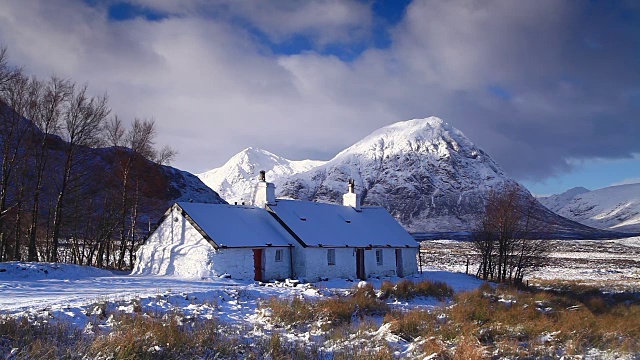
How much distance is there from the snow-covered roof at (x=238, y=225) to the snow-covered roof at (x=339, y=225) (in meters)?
0.93

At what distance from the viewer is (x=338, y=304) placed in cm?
1989

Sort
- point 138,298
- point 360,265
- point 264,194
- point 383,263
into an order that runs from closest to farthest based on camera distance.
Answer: point 138,298 < point 264,194 < point 360,265 < point 383,263

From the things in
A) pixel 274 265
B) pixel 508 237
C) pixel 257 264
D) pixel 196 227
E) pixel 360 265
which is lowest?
pixel 360 265

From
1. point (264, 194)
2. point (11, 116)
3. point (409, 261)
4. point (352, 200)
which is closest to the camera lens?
point (11, 116)

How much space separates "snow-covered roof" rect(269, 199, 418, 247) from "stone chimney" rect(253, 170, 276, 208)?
575 mm

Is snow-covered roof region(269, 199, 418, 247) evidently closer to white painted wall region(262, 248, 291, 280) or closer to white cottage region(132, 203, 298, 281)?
white cottage region(132, 203, 298, 281)

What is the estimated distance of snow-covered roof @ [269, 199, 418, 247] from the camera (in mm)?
34188

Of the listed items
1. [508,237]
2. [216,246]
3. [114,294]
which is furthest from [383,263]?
[114,294]

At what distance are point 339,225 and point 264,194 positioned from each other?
6.17 meters

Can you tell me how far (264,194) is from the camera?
3597cm

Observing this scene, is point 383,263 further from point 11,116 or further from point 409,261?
point 11,116

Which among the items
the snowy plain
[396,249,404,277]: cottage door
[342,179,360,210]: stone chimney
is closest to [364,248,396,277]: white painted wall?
[396,249,404,277]: cottage door

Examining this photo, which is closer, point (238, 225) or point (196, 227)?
point (196, 227)

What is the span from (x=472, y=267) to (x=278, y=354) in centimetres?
4595
